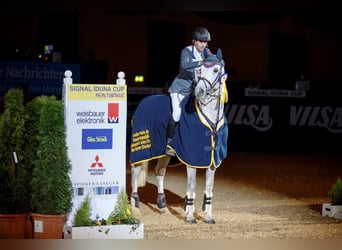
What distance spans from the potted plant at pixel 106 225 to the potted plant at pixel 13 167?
52 cm

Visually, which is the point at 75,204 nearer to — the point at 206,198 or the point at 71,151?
Answer: the point at 71,151

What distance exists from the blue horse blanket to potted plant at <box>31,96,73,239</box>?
1732mm

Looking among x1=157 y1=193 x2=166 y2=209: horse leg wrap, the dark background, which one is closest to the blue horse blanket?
x1=157 y1=193 x2=166 y2=209: horse leg wrap

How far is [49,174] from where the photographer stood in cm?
744

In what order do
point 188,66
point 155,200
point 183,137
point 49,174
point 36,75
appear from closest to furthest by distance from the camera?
point 49,174 < point 188,66 < point 183,137 < point 155,200 < point 36,75

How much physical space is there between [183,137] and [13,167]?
2.14 metres

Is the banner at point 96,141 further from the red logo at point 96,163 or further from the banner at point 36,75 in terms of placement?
the banner at point 36,75

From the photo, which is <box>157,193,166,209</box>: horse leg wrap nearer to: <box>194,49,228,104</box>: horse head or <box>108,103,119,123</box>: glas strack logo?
<box>194,49,228,104</box>: horse head

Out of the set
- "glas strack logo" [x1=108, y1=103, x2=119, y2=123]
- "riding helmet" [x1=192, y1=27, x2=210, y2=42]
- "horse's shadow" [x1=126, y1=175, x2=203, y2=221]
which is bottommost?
"horse's shadow" [x1=126, y1=175, x2=203, y2=221]

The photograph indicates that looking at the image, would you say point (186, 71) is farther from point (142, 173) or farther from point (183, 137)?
point (142, 173)

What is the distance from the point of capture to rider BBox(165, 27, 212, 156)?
28.3 ft

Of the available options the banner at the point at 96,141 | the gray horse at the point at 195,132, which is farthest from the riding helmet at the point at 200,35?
the banner at the point at 96,141

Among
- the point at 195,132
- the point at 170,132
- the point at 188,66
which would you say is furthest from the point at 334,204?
the point at 188,66

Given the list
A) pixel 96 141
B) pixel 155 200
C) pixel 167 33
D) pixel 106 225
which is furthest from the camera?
pixel 167 33
